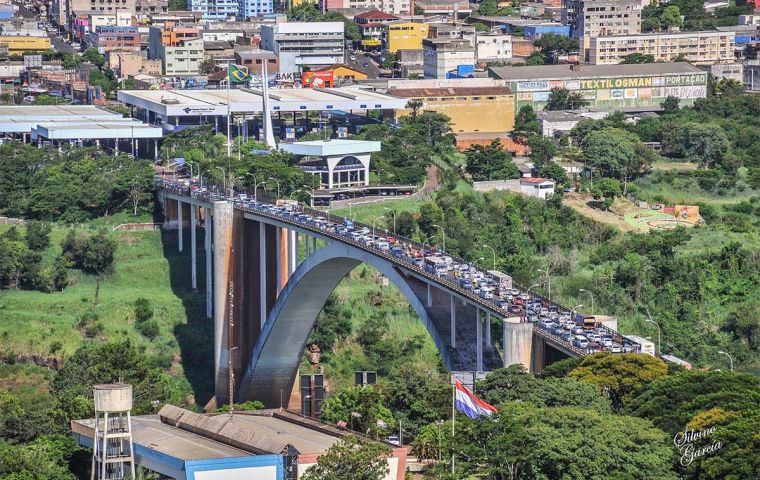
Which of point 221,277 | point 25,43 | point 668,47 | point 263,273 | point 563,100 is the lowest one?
point 221,277


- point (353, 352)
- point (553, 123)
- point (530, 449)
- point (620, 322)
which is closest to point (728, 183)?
point (553, 123)

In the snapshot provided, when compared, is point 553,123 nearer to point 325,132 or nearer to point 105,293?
point 325,132

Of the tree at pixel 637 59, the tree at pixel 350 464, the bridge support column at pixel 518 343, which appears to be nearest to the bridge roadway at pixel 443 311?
the bridge support column at pixel 518 343

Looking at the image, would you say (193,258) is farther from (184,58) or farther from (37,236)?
(184,58)

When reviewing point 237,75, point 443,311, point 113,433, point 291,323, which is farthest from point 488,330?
point 237,75

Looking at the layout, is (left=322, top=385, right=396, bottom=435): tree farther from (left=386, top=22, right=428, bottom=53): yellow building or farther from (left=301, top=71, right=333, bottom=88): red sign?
(left=386, top=22, right=428, bottom=53): yellow building

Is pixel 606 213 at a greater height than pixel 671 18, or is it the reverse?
pixel 671 18
